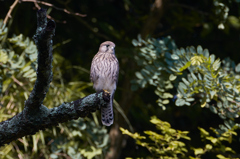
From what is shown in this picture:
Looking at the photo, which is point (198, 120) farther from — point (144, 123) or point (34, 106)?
point (34, 106)

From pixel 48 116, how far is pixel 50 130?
5.45ft

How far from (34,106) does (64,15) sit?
8.37 feet

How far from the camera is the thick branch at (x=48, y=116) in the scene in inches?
69.4

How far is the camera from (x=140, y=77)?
309cm

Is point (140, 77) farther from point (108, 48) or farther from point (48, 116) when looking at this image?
point (48, 116)

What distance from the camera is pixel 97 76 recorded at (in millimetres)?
3068

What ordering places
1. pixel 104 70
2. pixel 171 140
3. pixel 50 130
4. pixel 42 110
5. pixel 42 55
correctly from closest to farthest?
pixel 42 55, pixel 42 110, pixel 171 140, pixel 104 70, pixel 50 130

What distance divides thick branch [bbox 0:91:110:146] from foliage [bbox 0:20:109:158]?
4.02 feet

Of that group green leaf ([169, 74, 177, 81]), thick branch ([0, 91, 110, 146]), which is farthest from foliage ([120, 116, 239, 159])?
thick branch ([0, 91, 110, 146])

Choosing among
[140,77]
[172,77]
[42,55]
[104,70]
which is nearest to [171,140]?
[172,77]

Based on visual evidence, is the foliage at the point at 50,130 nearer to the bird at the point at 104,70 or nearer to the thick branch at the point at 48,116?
the bird at the point at 104,70

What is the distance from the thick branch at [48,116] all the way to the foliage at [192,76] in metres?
1.01

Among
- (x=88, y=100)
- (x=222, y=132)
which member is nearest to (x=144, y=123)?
(x=222, y=132)

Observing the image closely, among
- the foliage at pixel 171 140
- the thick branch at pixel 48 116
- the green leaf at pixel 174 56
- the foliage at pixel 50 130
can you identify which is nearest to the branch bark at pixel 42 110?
the thick branch at pixel 48 116
